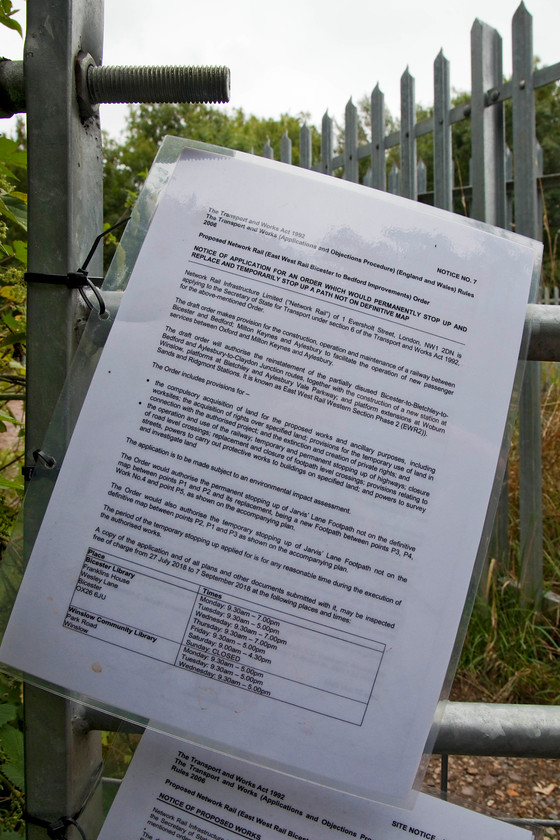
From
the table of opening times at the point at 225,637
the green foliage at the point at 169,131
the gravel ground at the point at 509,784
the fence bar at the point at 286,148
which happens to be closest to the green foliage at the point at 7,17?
the table of opening times at the point at 225,637

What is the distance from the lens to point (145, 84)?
0.75 m

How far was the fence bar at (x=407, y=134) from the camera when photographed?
4133 millimetres

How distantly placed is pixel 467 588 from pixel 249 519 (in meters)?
0.21

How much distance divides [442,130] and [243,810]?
12.6 ft

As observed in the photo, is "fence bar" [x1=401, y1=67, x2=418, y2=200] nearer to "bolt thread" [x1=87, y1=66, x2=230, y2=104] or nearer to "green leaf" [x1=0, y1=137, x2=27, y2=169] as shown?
"green leaf" [x1=0, y1=137, x2=27, y2=169]

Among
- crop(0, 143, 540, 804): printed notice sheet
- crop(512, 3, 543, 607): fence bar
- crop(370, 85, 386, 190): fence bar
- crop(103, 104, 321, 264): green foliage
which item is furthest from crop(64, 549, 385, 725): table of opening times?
crop(103, 104, 321, 264): green foliage

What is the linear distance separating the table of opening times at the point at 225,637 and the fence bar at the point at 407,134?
3.80m

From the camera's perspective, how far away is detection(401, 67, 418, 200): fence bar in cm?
413

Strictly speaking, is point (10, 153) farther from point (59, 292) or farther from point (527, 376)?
point (527, 376)

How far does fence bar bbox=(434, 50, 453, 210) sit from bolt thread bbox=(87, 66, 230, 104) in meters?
3.21

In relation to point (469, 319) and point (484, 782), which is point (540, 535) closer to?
point (484, 782)

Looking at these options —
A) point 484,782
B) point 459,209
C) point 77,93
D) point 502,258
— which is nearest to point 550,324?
point 502,258

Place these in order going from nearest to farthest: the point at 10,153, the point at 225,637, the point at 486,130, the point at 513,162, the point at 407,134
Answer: the point at 225,637 < the point at 10,153 < the point at 486,130 < the point at 513,162 < the point at 407,134

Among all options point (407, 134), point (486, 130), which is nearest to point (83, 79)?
point (486, 130)
